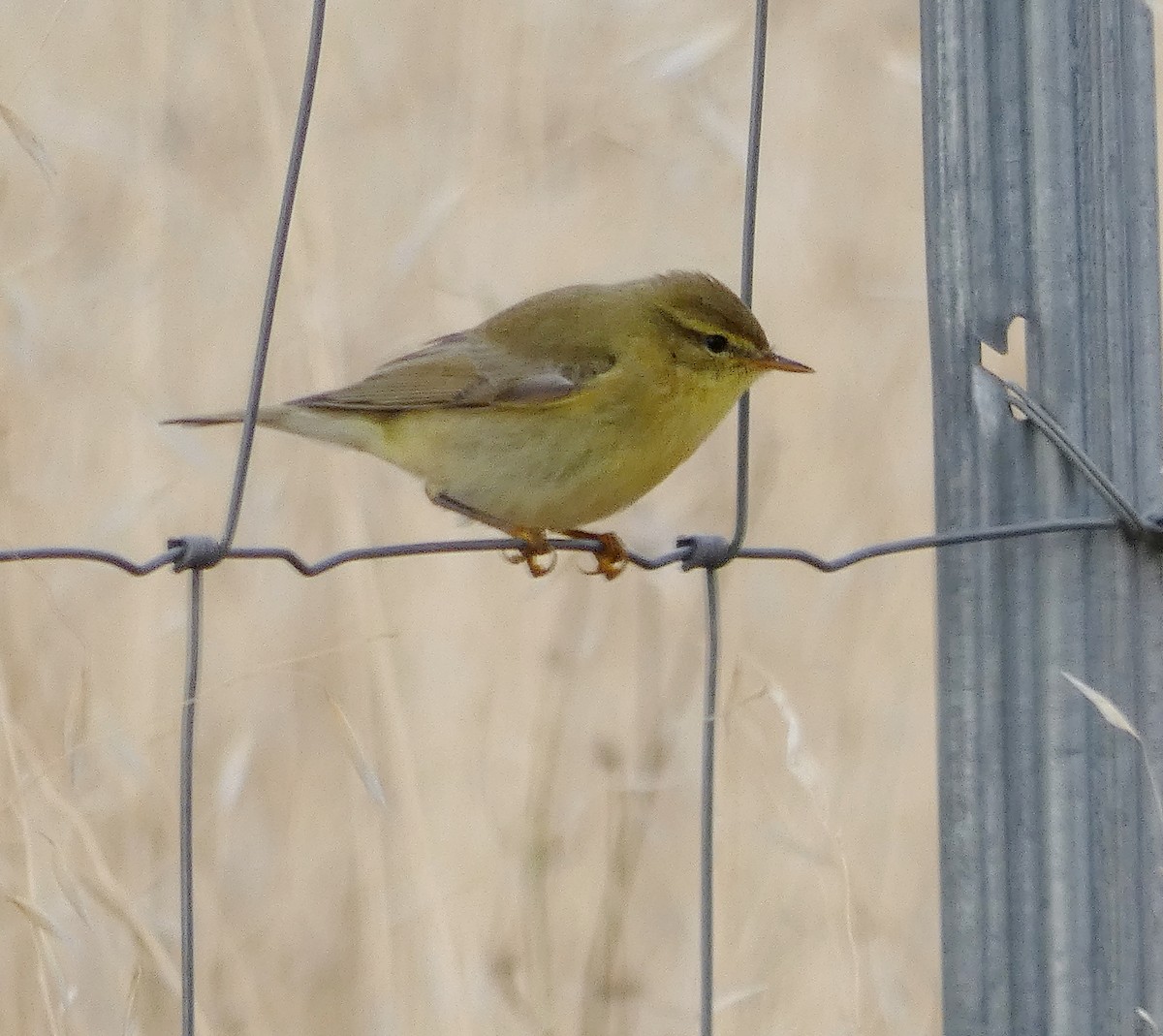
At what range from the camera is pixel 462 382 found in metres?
2.76

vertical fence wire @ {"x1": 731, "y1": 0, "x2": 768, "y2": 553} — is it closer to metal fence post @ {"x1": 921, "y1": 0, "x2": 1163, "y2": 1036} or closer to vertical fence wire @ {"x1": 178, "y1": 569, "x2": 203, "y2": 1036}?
metal fence post @ {"x1": 921, "y1": 0, "x2": 1163, "y2": 1036}

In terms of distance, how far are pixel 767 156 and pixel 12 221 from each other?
1642 mm

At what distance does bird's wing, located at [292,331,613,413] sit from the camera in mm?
2664

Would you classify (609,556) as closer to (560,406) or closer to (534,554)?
(534,554)

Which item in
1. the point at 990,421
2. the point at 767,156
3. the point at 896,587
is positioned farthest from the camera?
the point at 767,156

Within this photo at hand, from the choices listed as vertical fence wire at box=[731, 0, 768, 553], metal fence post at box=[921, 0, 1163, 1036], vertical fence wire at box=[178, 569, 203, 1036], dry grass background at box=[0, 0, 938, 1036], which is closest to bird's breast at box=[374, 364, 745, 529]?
dry grass background at box=[0, 0, 938, 1036]

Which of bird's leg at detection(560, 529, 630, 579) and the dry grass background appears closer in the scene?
bird's leg at detection(560, 529, 630, 579)

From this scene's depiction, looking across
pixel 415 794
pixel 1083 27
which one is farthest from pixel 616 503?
pixel 1083 27

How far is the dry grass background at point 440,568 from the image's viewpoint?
8.68 ft

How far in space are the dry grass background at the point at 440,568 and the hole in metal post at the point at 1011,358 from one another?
0.67 m

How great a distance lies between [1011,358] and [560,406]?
0.99m

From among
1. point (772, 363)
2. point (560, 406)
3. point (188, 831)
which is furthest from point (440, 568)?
point (188, 831)

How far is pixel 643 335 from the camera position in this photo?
272 centimetres

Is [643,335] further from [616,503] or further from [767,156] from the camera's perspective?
[767,156]
